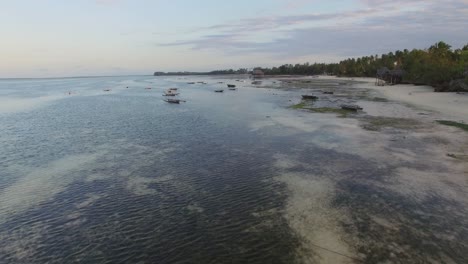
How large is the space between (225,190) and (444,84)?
73081 mm

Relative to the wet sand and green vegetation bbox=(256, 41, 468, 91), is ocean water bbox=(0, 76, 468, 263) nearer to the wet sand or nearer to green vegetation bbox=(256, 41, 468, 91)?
the wet sand

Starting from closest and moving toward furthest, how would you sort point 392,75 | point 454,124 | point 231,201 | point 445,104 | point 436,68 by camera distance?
1. point 231,201
2. point 454,124
3. point 445,104
4. point 436,68
5. point 392,75

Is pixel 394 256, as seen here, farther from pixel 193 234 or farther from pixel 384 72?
pixel 384 72

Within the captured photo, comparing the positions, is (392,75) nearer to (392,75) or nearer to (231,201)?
(392,75)

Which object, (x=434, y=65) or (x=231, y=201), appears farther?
(x=434, y=65)

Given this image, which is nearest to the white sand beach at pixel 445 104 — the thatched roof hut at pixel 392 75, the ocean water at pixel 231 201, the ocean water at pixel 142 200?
the ocean water at pixel 231 201

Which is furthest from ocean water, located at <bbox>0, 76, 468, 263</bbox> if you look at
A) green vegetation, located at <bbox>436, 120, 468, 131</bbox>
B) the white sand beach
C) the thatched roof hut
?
the thatched roof hut

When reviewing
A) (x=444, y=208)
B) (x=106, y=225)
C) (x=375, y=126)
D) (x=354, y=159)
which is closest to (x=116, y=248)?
(x=106, y=225)

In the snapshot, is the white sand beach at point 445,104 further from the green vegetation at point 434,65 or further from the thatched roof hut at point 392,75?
the thatched roof hut at point 392,75

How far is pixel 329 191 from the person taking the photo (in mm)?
20031

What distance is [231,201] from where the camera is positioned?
728 inches

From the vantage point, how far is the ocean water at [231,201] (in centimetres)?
1369

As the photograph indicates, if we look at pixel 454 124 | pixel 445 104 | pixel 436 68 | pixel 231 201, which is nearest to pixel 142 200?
pixel 231 201

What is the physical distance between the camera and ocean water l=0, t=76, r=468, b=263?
13688mm
